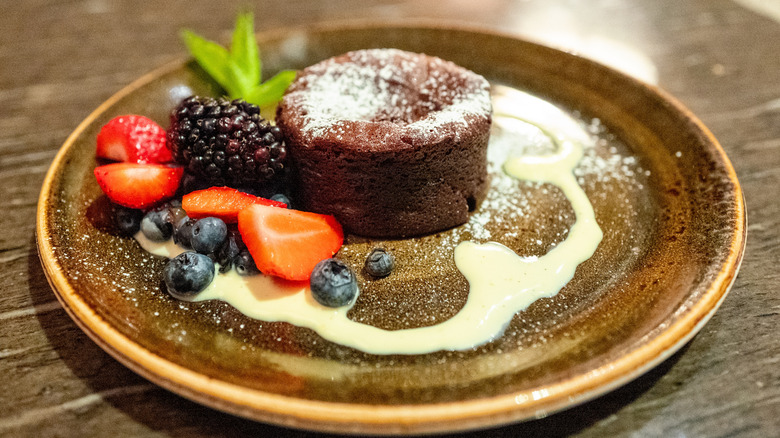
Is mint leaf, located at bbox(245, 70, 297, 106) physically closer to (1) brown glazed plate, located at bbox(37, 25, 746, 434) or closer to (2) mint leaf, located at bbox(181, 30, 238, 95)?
(2) mint leaf, located at bbox(181, 30, 238, 95)

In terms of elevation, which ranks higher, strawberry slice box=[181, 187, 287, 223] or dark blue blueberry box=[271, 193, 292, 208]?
dark blue blueberry box=[271, 193, 292, 208]

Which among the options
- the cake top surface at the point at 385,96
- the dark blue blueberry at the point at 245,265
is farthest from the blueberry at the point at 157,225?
the cake top surface at the point at 385,96

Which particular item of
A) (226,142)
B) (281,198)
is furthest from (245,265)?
(226,142)

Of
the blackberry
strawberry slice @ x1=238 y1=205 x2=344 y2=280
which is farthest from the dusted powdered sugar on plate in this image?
strawberry slice @ x1=238 y1=205 x2=344 y2=280

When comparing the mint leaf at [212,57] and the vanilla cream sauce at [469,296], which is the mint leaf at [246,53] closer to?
the mint leaf at [212,57]

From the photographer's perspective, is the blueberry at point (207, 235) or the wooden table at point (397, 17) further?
the blueberry at point (207, 235)

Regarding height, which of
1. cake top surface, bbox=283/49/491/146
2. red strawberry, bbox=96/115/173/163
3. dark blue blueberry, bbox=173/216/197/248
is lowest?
dark blue blueberry, bbox=173/216/197/248
